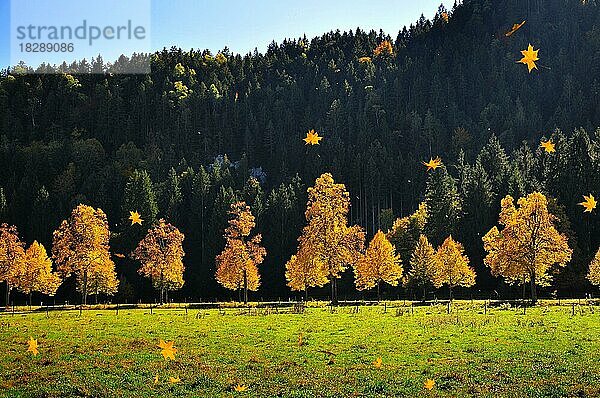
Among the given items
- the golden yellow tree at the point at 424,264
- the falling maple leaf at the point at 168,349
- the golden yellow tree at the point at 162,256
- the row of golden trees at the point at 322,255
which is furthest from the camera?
the golden yellow tree at the point at 162,256

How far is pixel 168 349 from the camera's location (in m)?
29.2

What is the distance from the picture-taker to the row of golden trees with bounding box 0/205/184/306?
222ft

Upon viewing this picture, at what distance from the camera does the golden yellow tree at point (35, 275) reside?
7238 centimetres

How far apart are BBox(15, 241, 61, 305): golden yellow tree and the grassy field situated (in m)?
32.1

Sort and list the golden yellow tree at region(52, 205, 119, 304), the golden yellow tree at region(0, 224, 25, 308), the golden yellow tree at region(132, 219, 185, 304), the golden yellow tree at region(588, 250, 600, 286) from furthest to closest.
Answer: the golden yellow tree at region(132, 219, 185, 304)
the golden yellow tree at region(0, 224, 25, 308)
the golden yellow tree at region(52, 205, 119, 304)
the golden yellow tree at region(588, 250, 600, 286)

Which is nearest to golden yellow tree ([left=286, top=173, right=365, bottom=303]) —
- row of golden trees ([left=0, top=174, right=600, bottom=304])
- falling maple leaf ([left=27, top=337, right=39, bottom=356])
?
row of golden trees ([left=0, top=174, right=600, bottom=304])

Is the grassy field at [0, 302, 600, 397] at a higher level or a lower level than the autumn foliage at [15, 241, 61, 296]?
lower

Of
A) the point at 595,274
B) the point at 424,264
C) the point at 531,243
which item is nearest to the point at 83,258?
the point at 424,264

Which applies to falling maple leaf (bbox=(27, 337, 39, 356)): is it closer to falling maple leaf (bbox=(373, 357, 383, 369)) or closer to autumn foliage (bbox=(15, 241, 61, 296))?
falling maple leaf (bbox=(373, 357, 383, 369))

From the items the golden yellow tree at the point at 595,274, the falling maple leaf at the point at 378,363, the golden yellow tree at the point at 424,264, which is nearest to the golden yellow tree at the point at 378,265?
the golden yellow tree at the point at 424,264

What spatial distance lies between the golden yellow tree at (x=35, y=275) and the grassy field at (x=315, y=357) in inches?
1264

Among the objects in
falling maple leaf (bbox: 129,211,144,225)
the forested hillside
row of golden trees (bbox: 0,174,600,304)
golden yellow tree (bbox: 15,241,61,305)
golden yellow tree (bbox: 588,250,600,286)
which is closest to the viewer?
row of golden trees (bbox: 0,174,600,304)

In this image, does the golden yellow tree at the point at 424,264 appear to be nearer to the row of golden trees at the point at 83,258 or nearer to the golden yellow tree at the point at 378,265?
the golden yellow tree at the point at 378,265

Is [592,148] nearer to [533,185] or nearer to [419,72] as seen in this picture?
[533,185]
